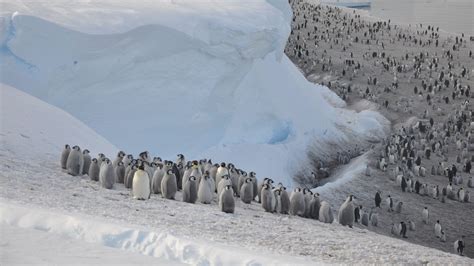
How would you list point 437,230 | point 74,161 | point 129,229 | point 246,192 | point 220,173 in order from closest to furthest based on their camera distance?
point 129,229
point 74,161
point 246,192
point 220,173
point 437,230

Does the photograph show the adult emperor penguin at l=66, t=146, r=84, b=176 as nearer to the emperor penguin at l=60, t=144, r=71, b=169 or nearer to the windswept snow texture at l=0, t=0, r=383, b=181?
the emperor penguin at l=60, t=144, r=71, b=169

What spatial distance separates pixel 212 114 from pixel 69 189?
962 centimetres

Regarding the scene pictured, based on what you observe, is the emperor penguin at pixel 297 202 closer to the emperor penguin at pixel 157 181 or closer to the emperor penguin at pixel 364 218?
the emperor penguin at pixel 157 181

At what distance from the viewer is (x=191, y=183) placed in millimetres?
11688

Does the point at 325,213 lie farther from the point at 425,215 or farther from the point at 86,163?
the point at 425,215

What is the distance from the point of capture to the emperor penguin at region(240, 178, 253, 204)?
12805 mm

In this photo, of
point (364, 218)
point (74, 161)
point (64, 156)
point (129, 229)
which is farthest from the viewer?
point (364, 218)

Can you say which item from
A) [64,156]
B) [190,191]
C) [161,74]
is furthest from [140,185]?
[161,74]

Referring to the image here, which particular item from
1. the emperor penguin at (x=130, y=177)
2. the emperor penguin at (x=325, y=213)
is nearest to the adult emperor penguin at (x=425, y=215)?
the emperor penguin at (x=325, y=213)

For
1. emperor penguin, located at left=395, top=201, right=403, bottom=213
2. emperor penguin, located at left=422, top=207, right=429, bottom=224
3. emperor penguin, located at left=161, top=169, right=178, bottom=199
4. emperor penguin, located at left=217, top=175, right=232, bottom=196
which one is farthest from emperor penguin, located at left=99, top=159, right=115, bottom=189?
emperor penguin, located at left=422, top=207, right=429, bottom=224

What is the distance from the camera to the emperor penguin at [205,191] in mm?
11758

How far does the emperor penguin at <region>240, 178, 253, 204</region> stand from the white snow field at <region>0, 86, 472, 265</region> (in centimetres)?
16

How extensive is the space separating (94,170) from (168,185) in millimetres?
1574

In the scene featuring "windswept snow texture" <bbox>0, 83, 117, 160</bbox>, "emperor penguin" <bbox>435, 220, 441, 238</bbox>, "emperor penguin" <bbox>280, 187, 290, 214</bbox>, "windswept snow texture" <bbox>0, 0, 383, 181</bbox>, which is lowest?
"emperor penguin" <bbox>435, 220, 441, 238</bbox>
